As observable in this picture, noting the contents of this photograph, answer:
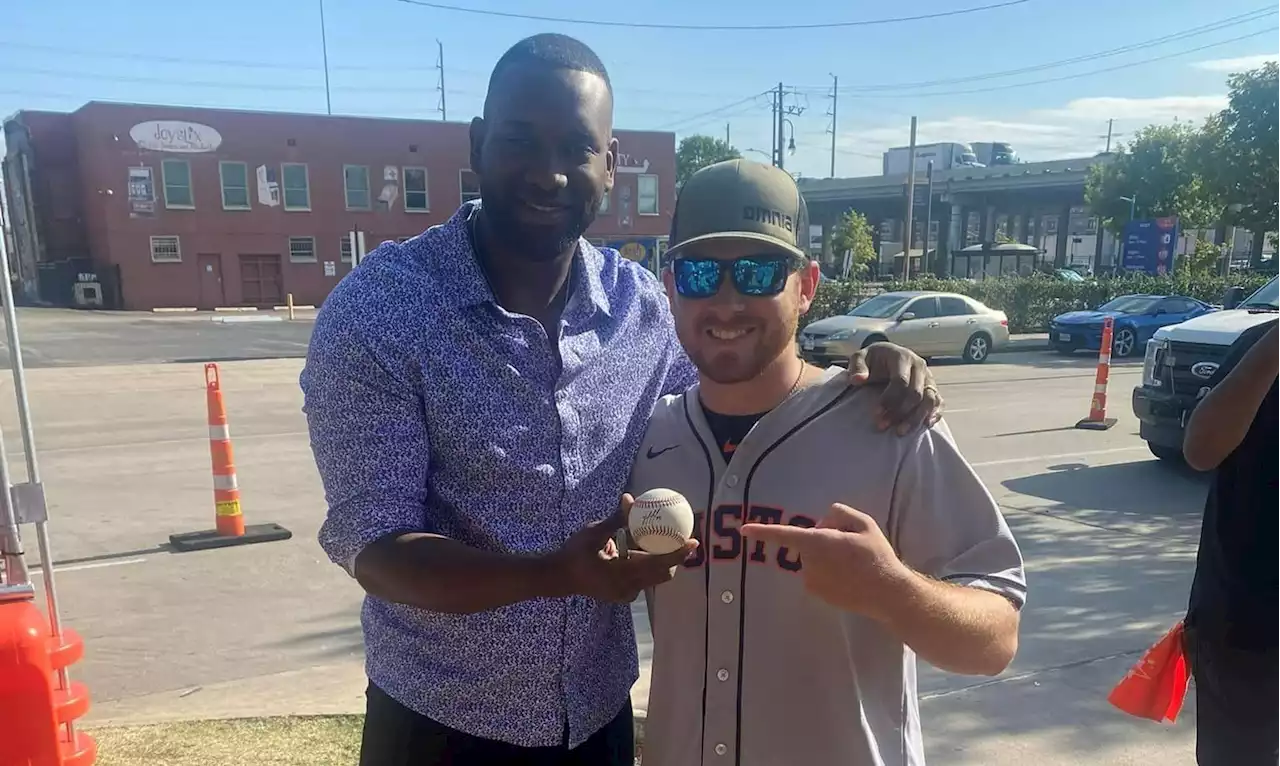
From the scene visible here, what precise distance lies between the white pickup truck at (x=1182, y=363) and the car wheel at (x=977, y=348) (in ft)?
33.4

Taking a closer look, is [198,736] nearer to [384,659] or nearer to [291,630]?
[291,630]

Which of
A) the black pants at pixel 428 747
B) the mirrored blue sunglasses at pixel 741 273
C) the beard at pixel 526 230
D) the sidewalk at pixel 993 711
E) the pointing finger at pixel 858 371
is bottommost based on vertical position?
the sidewalk at pixel 993 711

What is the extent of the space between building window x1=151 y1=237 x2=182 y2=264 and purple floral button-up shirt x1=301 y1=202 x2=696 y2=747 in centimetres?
4180

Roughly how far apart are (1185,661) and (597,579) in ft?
7.71

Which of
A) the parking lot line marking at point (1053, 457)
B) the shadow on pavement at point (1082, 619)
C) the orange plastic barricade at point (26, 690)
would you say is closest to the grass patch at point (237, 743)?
the orange plastic barricade at point (26, 690)

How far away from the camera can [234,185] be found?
129ft

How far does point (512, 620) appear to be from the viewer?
1.93 meters

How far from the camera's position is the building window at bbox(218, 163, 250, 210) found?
39.1m

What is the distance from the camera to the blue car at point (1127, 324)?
69.1 feet

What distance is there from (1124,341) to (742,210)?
22.1 meters

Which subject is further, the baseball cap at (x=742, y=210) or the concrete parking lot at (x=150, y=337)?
the concrete parking lot at (x=150, y=337)

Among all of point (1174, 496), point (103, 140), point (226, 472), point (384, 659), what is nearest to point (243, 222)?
point (103, 140)

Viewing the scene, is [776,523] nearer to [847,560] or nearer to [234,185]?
[847,560]

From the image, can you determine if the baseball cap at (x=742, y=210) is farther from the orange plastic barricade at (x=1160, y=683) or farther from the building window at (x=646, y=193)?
the building window at (x=646, y=193)
